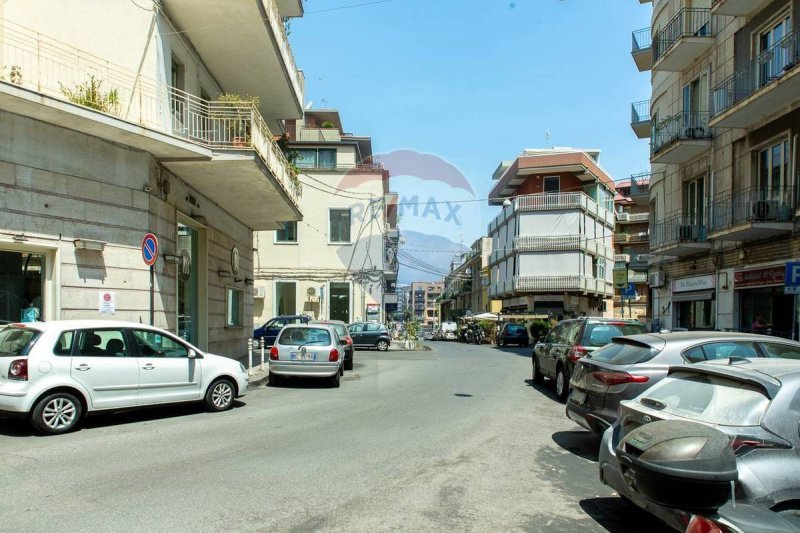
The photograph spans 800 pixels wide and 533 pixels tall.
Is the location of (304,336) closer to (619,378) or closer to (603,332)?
(603,332)

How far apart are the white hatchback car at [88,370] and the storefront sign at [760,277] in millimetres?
14779

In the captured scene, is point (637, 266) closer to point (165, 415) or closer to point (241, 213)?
point (241, 213)

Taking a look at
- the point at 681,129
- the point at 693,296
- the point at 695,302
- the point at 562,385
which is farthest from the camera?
the point at 695,302

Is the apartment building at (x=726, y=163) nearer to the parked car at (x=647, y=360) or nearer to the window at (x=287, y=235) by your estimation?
the parked car at (x=647, y=360)

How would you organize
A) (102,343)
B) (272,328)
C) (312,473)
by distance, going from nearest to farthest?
(312,473), (102,343), (272,328)

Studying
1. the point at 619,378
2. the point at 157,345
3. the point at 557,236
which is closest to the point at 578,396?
the point at 619,378

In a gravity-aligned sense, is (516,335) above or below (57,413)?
below

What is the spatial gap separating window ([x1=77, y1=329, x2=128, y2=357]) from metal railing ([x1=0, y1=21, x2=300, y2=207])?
4.48 meters

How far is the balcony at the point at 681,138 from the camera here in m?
19.4

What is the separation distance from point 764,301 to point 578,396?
12.2 m

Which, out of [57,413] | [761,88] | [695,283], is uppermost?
[761,88]

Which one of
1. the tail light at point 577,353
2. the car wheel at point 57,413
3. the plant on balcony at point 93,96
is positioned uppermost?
the plant on balcony at point 93,96

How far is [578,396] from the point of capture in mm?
7691

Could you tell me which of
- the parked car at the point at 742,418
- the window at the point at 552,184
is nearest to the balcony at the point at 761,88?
the parked car at the point at 742,418
